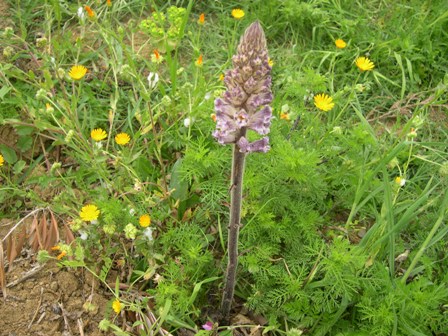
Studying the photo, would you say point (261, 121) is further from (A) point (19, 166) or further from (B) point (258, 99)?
(A) point (19, 166)

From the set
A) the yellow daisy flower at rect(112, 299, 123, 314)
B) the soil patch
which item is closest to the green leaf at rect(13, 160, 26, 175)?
the soil patch

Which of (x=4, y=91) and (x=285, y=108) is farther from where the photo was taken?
(x=4, y=91)

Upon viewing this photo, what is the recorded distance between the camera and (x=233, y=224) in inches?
74.5

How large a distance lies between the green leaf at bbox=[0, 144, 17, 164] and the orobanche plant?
181 cm

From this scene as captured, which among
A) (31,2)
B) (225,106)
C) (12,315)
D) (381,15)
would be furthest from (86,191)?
(381,15)

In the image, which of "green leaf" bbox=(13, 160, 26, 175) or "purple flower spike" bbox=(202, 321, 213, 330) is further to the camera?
"green leaf" bbox=(13, 160, 26, 175)

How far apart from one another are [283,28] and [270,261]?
2224 millimetres

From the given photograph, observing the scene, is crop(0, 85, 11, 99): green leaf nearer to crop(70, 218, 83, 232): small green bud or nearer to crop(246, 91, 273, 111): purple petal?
crop(70, 218, 83, 232): small green bud

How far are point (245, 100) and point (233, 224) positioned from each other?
21.2 inches

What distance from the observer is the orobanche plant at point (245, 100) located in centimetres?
148

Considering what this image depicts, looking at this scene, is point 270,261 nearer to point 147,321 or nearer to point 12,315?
point 147,321

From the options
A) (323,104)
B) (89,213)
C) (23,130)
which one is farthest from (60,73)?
(323,104)

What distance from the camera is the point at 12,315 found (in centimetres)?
237

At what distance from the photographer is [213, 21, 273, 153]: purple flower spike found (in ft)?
4.83
